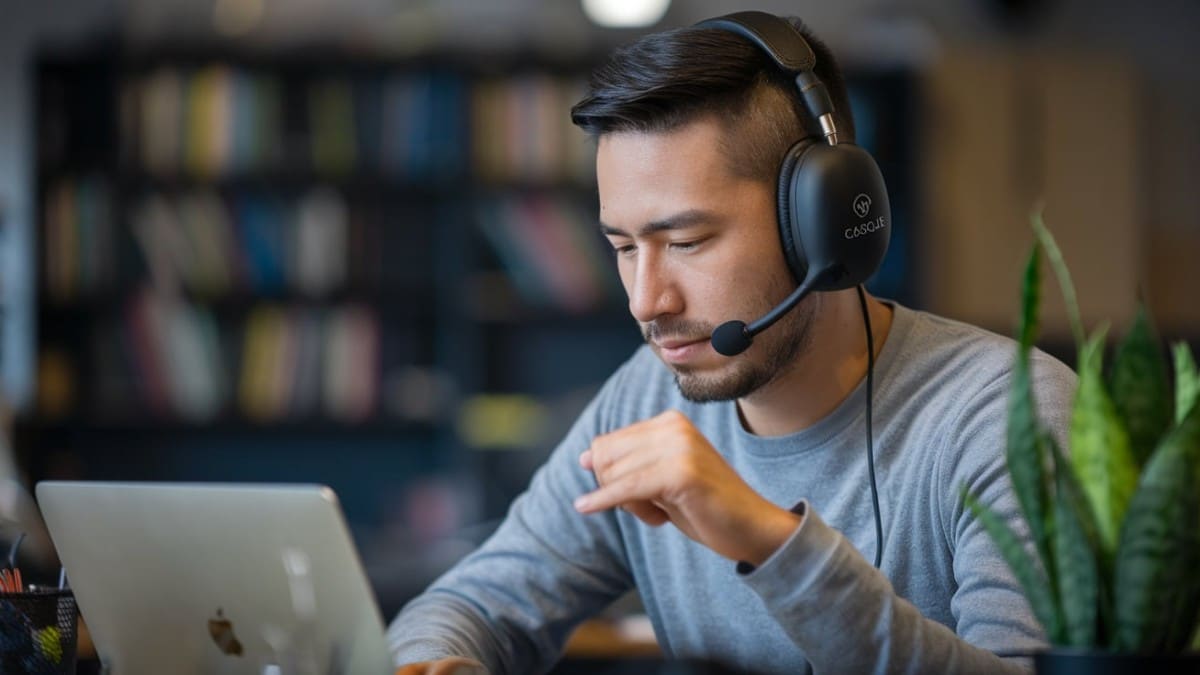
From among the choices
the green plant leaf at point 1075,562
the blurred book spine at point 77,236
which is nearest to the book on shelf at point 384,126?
the blurred book spine at point 77,236

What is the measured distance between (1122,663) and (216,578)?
2.08ft

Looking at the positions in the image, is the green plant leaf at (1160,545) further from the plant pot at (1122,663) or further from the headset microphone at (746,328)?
the headset microphone at (746,328)

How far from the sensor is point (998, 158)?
4.07 metres

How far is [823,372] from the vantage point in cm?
141

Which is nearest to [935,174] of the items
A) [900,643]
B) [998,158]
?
[998,158]

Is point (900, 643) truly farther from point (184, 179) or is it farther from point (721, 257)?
point (184, 179)

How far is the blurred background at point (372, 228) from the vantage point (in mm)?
3719

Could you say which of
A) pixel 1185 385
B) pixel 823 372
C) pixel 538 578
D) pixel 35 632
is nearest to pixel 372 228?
pixel 538 578

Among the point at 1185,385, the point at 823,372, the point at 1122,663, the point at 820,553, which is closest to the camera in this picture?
the point at 1122,663

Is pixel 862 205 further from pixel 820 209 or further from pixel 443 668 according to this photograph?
pixel 443 668

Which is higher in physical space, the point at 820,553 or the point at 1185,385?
the point at 1185,385

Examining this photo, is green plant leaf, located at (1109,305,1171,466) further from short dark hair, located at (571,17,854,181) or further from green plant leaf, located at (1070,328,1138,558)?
short dark hair, located at (571,17,854,181)

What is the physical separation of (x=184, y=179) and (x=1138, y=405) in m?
3.25

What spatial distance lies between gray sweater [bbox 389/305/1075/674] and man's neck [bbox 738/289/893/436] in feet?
0.07
